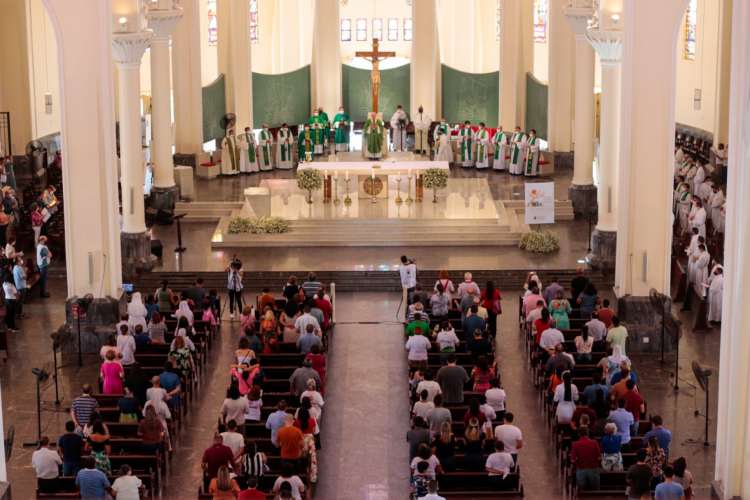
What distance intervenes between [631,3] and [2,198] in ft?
49.3

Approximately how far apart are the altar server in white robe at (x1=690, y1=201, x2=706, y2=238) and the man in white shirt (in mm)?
15928

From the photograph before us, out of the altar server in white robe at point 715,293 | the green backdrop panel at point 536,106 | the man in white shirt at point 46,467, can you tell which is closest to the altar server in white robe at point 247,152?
the green backdrop panel at point 536,106

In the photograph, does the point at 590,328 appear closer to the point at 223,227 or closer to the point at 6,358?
the point at 6,358

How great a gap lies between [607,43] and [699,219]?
510 cm

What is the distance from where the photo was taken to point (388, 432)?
16.5 m

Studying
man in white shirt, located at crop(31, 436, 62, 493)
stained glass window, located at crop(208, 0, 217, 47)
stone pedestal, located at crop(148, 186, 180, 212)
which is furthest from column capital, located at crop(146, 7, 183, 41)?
man in white shirt, located at crop(31, 436, 62, 493)

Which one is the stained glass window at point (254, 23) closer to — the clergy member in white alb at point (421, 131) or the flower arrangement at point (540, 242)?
the clergy member in white alb at point (421, 131)

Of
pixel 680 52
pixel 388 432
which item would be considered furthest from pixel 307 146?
pixel 388 432

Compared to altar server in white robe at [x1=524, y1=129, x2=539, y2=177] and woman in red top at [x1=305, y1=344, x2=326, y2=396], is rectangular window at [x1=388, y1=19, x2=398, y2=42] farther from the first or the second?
woman in red top at [x1=305, y1=344, x2=326, y2=396]

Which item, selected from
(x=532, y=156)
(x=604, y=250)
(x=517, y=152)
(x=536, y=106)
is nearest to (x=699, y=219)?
(x=604, y=250)

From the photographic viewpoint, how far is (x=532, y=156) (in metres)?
33.0

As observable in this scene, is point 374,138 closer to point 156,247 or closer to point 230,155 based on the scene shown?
point 230,155

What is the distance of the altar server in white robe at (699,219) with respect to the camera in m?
24.5

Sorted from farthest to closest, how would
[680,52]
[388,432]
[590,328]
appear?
1. [680,52]
2. [590,328]
3. [388,432]
